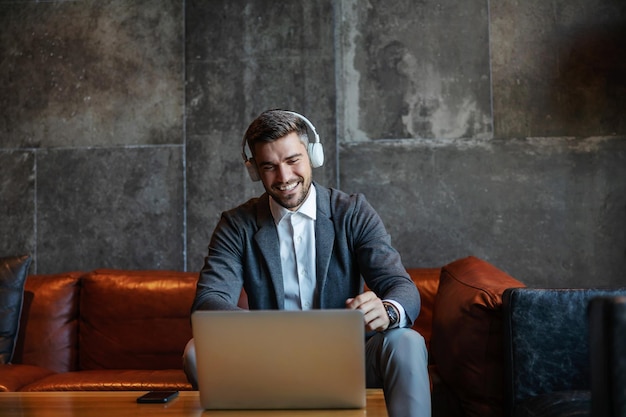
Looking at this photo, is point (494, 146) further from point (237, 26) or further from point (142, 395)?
point (142, 395)

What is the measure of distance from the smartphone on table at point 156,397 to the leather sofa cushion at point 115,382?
862 millimetres

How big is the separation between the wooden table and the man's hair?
881mm

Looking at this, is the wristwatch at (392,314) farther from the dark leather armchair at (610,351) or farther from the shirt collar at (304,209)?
the dark leather armchair at (610,351)

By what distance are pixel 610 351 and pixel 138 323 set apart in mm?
2271

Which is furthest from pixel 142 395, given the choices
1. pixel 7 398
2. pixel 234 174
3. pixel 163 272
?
pixel 234 174

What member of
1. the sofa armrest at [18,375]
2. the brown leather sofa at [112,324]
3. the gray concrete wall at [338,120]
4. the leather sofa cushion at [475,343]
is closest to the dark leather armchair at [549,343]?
the leather sofa cushion at [475,343]

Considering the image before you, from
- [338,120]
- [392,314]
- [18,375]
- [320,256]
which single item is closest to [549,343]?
[392,314]

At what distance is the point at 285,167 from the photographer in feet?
7.75

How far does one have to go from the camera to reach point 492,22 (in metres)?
3.40

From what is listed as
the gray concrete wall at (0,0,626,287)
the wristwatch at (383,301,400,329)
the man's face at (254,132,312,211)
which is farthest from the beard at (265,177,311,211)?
the gray concrete wall at (0,0,626,287)

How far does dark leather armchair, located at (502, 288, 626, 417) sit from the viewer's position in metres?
2.16

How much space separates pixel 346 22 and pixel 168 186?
1.16m

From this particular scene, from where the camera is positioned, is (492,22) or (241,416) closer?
(241,416)

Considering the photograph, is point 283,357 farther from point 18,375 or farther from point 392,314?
point 18,375
